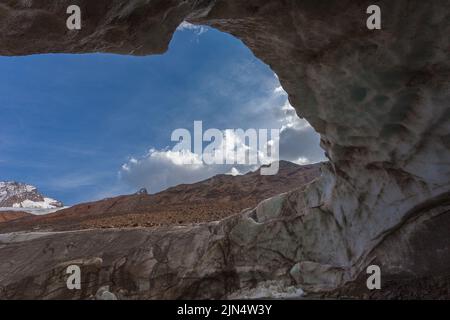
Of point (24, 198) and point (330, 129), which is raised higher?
point (24, 198)

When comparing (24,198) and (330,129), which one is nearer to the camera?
(330,129)

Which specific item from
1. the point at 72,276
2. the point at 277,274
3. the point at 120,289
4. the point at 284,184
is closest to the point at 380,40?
the point at 277,274

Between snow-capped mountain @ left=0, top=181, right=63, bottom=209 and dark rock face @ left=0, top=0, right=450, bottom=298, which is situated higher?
snow-capped mountain @ left=0, top=181, right=63, bottom=209

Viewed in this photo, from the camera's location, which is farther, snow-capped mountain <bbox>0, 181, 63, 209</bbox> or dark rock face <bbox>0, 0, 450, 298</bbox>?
snow-capped mountain <bbox>0, 181, 63, 209</bbox>

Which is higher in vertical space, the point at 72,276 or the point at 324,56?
the point at 324,56

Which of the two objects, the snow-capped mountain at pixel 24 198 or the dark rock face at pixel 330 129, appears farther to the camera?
the snow-capped mountain at pixel 24 198

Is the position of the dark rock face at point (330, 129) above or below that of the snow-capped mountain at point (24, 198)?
below

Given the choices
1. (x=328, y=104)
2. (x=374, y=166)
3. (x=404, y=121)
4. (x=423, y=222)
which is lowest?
(x=423, y=222)
